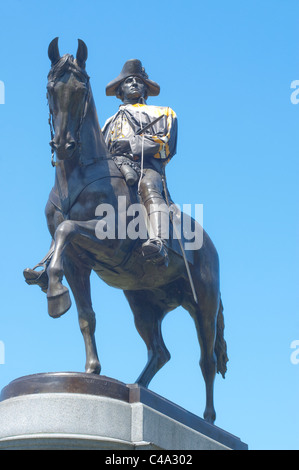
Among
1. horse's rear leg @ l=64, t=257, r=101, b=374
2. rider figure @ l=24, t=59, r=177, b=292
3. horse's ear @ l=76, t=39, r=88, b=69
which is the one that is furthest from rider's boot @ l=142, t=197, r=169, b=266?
horse's ear @ l=76, t=39, r=88, b=69

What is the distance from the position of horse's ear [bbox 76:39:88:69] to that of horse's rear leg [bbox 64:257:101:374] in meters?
2.47

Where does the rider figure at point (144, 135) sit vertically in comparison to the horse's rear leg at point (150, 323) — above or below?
above

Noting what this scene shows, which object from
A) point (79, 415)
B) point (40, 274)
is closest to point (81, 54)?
point (40, 274)

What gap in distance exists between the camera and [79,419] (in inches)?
402

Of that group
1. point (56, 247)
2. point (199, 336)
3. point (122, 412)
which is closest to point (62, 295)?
point (56, 247)

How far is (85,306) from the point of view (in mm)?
12031

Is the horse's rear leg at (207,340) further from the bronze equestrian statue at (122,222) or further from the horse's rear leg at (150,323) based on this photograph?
the horse's rear leg at (150,323)

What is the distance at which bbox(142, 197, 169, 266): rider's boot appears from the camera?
475 inches

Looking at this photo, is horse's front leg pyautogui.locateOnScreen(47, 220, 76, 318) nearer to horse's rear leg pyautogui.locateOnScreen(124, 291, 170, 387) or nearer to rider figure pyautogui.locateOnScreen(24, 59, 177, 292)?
rider figure pyautogui.locateOnScreen(24, 59, 177, 292)

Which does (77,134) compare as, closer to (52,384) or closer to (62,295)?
(62,295)

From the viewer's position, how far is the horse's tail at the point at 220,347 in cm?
1423

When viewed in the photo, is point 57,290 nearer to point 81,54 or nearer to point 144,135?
point 81,54

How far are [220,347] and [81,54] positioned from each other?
492cm

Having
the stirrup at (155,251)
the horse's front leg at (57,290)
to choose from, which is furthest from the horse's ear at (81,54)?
the horse's front leg at (57,290)
